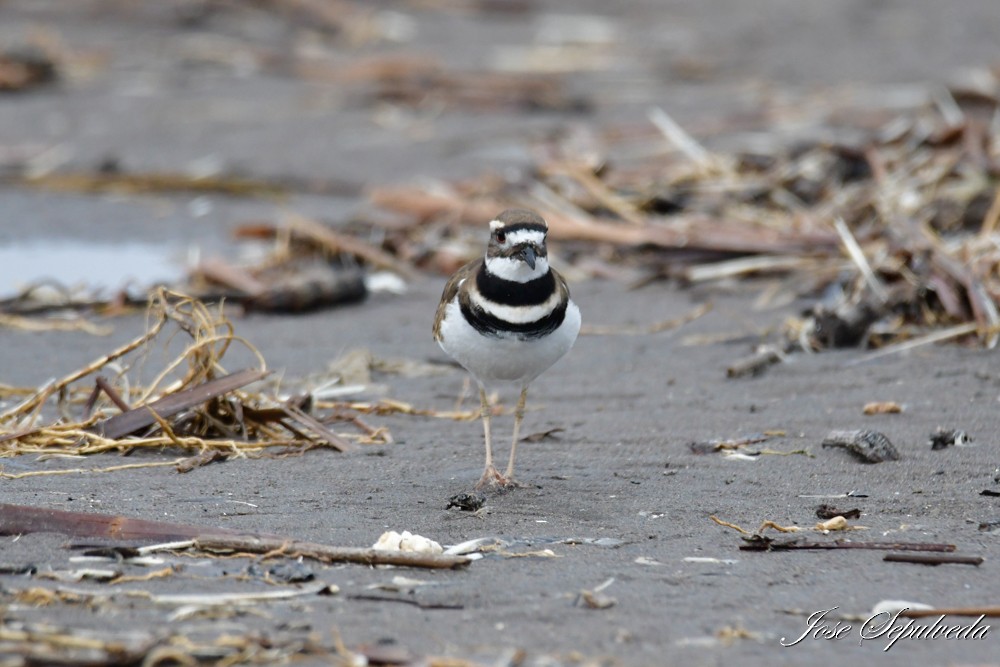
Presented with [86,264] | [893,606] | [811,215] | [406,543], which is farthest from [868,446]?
[86,264]

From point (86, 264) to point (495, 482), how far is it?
475 centimetres

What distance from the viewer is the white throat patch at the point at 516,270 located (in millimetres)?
4363

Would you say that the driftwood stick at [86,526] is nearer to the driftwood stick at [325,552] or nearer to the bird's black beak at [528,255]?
the driftwood stick at [325,552]

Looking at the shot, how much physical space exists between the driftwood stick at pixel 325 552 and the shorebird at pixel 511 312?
92 centimetres

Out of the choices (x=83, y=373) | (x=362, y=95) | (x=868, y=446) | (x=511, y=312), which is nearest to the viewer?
(x=511, y=312)

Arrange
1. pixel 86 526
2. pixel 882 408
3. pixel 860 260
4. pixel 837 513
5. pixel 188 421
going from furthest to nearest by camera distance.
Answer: pixel 860 260 < pixel 882 408 < pixel 188 421 < pixel 837 513 < pixel 86 526

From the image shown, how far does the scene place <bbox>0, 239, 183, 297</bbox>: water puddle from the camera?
793 cm

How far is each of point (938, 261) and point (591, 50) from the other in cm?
881

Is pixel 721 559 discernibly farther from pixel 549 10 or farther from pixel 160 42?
pixel 549 10

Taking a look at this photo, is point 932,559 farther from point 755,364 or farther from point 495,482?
point 755,364

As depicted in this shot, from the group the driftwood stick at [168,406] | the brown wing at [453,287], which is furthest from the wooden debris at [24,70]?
the brown wing at [453,287]

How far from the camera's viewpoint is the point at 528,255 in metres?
4.37

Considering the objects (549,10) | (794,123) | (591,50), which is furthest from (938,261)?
(549,10)

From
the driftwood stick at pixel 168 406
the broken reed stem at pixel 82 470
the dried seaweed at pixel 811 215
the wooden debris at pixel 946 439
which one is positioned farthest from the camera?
the dried seaweed at pixel 811 215
